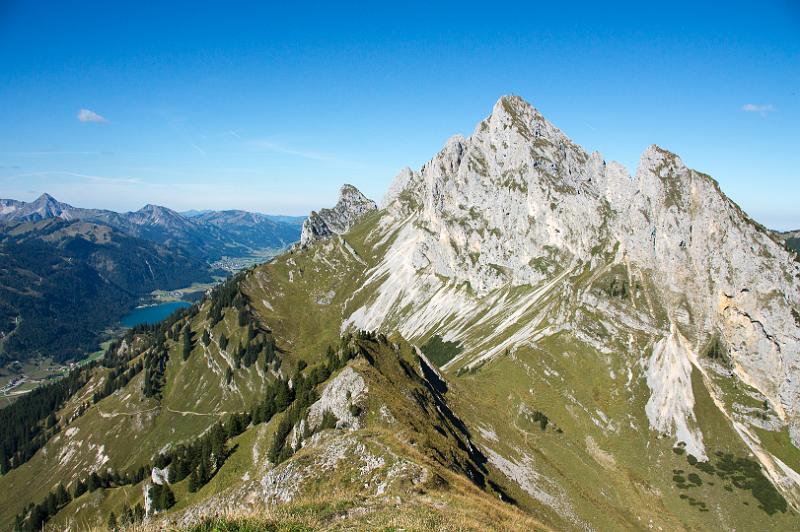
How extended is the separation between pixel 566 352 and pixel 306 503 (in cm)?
15534

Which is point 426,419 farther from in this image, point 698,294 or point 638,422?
point 698,294

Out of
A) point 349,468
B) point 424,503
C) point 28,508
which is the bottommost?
point 28,508

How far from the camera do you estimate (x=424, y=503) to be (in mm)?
31016

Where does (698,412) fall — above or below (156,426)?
above

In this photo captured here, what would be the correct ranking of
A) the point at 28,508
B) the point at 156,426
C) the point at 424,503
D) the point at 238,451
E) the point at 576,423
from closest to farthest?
the point at 424,503, the point at 238,451, the point at 576,423, the point at 28,508, the point at 156,426

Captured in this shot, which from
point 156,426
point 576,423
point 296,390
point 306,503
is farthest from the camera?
point 156,426

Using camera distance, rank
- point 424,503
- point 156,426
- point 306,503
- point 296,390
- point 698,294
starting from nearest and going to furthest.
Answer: point 306,503 < point 424,503 < point 296,390 < point 698,294 < point 156,426

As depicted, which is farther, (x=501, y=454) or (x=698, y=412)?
(x=698, y=412)

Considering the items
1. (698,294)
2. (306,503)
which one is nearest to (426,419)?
(306,503)

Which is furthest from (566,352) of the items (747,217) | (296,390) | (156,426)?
(156,426)

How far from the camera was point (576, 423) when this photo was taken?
140 meters

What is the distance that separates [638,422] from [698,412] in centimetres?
2252

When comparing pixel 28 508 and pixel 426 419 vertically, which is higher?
pixel 426 419

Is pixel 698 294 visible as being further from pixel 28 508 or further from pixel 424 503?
pixel 28 508
